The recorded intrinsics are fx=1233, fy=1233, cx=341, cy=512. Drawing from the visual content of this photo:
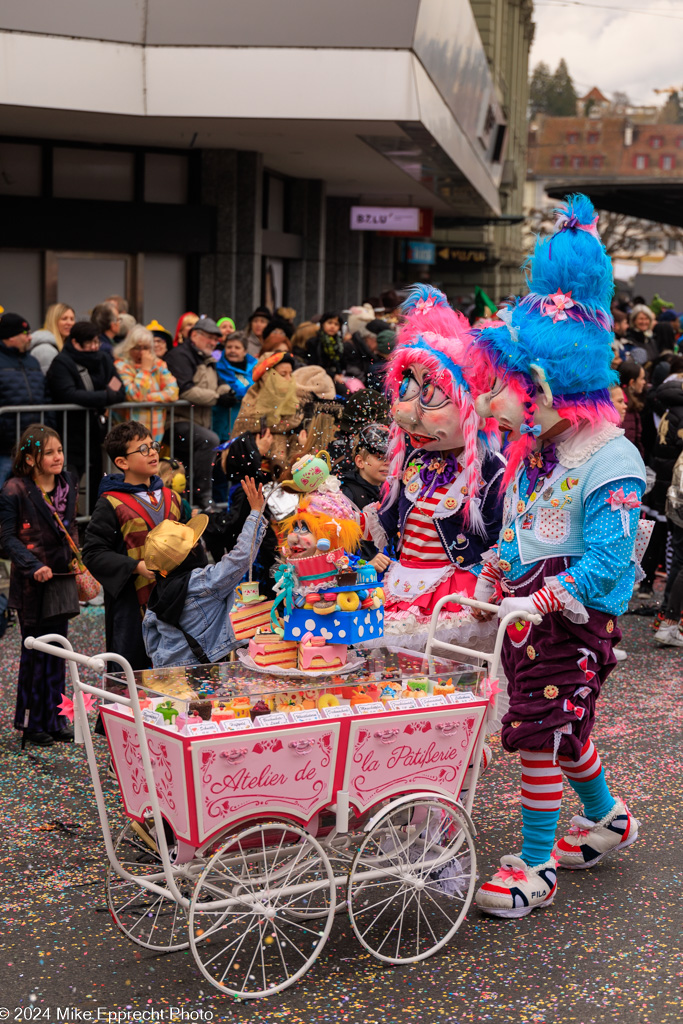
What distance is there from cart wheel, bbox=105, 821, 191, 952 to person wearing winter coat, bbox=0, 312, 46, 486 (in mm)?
4585

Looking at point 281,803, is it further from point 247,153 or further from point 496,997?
point 247,153

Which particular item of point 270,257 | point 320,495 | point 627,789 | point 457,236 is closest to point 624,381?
point 627,789

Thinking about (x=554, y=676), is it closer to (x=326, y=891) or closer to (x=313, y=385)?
(x=326, y=891)

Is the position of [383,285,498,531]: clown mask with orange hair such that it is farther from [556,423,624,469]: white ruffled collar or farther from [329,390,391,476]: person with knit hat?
[329,390,391,476]: person with knit hat

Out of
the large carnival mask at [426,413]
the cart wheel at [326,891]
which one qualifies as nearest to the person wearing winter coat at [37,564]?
the large carnival mask at [426,413]

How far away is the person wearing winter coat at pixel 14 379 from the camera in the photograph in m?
8.44

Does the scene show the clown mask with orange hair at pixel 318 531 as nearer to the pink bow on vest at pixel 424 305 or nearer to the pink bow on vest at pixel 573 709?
the pink bow on vest at pixel 573 709

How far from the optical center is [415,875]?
4.05 metres

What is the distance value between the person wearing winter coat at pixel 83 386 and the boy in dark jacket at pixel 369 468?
3473 millimetres

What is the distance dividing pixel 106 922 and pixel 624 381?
738 cm

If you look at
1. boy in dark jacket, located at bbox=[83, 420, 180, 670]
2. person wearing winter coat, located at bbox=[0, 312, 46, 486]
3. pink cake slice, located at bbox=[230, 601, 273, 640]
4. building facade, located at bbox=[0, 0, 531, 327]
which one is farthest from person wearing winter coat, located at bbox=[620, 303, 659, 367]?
pink cake slice, located at bbox=[230, 601, 273, 640]

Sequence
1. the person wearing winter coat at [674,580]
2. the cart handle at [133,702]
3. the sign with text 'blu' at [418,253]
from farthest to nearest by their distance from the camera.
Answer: the sign with text 'blu' at [418,253], the person wearing winter coat at [674,580], the cart handle at [133,702]

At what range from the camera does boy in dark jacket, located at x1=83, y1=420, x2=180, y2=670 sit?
5.37 meters

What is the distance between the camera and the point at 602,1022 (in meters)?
3.62
